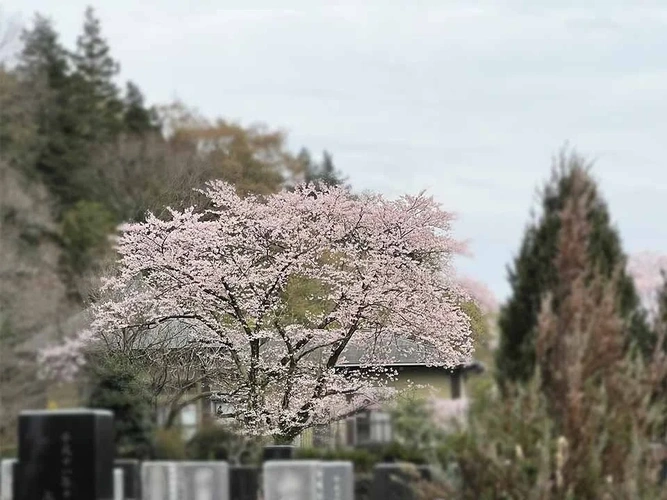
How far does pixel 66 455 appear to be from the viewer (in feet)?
26.8

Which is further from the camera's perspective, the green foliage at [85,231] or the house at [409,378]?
the house at [409,378]

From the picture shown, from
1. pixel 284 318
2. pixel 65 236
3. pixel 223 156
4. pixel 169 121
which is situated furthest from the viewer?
pixel 284 318

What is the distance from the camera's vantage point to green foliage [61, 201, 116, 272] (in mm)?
12656

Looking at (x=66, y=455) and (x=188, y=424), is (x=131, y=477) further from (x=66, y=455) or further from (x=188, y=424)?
(x=66, y=455)

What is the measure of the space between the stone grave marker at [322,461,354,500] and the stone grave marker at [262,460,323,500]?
8 cm

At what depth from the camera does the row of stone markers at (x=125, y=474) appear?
8.12 meters

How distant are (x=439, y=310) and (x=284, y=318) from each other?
294cm

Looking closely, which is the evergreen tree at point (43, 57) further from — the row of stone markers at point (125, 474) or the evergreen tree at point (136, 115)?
the row of stone markers at point (125, 474)

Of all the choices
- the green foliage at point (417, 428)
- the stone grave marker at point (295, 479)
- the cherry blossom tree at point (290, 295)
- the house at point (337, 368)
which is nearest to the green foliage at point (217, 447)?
the stone grave marker at point (295, 479)

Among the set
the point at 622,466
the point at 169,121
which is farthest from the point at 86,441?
the point at 169,121

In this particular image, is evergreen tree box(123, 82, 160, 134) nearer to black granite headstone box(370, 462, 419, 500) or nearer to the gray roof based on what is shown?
black granite headstone box(370, 462, 419, 500)

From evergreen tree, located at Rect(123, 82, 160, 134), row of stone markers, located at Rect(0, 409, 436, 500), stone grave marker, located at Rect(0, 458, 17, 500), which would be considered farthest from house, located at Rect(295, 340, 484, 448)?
stone grave marker, located at Rect(0, 458, 17, 500)

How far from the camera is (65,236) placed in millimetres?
12648

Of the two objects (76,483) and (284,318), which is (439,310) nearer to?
(284,318)
